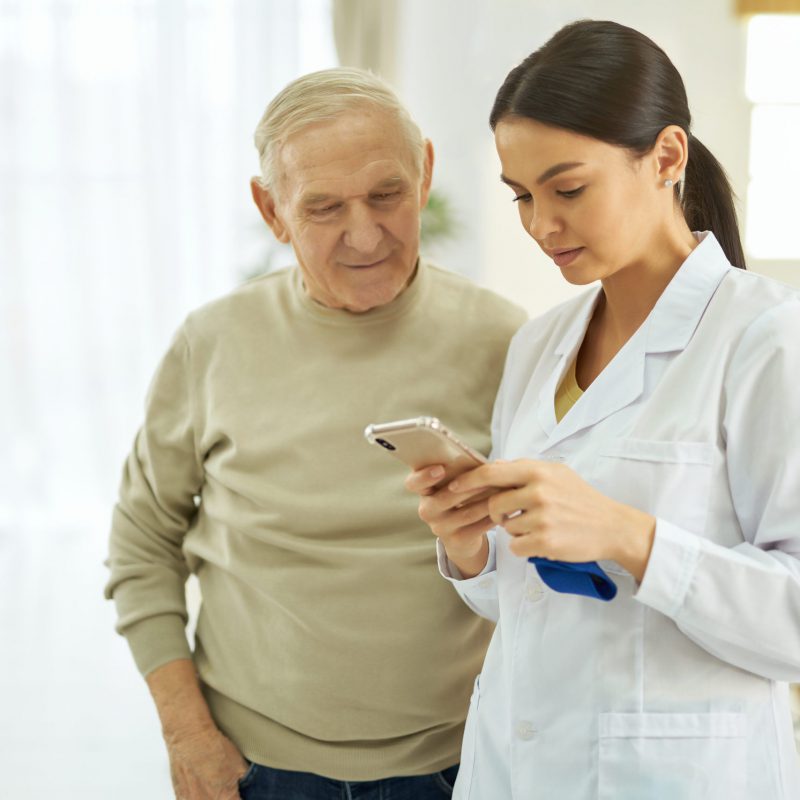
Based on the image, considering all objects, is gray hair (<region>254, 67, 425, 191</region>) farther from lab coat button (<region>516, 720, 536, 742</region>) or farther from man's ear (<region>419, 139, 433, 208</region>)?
lab coat button (<region>516, 720, 536, 742</region>)

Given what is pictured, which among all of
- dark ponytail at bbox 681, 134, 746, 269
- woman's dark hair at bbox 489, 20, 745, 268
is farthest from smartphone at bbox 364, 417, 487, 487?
dark ponytail at bbox 681, 134, 746, 269

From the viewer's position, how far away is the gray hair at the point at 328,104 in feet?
4.49

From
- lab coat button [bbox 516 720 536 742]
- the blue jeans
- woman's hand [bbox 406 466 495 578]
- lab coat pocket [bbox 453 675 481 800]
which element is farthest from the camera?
the blue jeans

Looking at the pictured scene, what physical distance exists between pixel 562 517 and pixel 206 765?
73 cm

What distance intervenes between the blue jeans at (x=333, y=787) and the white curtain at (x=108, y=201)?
12.8 ft

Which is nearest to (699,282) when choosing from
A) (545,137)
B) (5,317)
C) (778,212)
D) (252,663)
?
(545,137)

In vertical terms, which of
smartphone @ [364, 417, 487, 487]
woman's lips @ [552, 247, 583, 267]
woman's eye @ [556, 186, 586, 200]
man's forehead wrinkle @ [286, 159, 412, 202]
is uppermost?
woman's eye @ [556, 186, 586, 200]

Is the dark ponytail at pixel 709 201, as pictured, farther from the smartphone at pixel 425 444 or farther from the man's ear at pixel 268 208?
the man's ear at pixel 268 208

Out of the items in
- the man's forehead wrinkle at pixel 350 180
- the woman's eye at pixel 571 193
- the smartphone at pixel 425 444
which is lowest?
the smartphone at pixel 425 444

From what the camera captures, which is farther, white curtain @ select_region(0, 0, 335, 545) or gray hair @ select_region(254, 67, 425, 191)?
white curtain @ select_region(0, 0, 335, 545)

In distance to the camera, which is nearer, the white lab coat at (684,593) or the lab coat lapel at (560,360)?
the white lab coat at (684,593)

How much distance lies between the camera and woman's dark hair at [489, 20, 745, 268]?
1042 millimetres

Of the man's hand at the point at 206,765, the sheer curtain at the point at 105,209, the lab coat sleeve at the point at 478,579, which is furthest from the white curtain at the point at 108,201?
the lab coat sleeve at the point at 478,579

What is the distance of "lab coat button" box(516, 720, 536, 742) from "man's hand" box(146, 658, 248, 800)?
47cm
